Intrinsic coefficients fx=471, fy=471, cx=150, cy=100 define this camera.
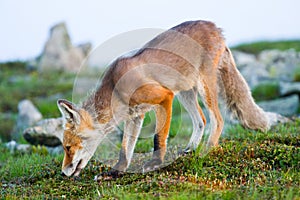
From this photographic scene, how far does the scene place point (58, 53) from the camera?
2736 cm

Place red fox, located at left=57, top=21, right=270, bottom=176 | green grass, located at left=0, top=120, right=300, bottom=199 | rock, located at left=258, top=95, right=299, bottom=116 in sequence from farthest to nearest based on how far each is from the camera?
rock, located at left=258, top=95, right=299, bottom=116 → red fox, located at left=57, top=21, right=270, bottom=176 → green grass, located at left=0, top=120, right=300, bottom=199

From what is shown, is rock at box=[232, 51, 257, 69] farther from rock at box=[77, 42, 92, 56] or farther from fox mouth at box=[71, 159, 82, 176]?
fox mouth at box=[71, 159, 82, 176]

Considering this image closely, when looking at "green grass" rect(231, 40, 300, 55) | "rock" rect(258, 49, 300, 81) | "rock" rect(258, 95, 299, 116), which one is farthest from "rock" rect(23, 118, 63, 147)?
"green grass" rect(231, 40, 300, 55)

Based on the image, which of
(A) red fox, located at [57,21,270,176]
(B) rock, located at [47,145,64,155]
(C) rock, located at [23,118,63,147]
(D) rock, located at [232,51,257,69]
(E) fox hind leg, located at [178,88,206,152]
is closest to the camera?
(A) red fox, located at [57,21,270,176]

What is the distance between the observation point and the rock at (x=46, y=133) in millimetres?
10070

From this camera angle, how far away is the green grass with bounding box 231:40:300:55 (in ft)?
96.9

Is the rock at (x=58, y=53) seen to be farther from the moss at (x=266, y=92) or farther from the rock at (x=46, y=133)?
the rock at (x=46, y=133)

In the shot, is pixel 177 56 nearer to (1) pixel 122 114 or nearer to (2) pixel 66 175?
(1) pixel 122 114

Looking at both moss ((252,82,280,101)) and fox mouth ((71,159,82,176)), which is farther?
moss ((252,82,280,101))

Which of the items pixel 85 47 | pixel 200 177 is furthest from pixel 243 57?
pixel 200 177

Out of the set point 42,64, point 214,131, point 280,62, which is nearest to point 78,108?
point 214,131

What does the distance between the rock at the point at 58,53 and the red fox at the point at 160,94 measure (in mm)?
20133

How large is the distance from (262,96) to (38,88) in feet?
33.9

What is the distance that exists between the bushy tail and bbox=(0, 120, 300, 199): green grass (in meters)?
0.32
